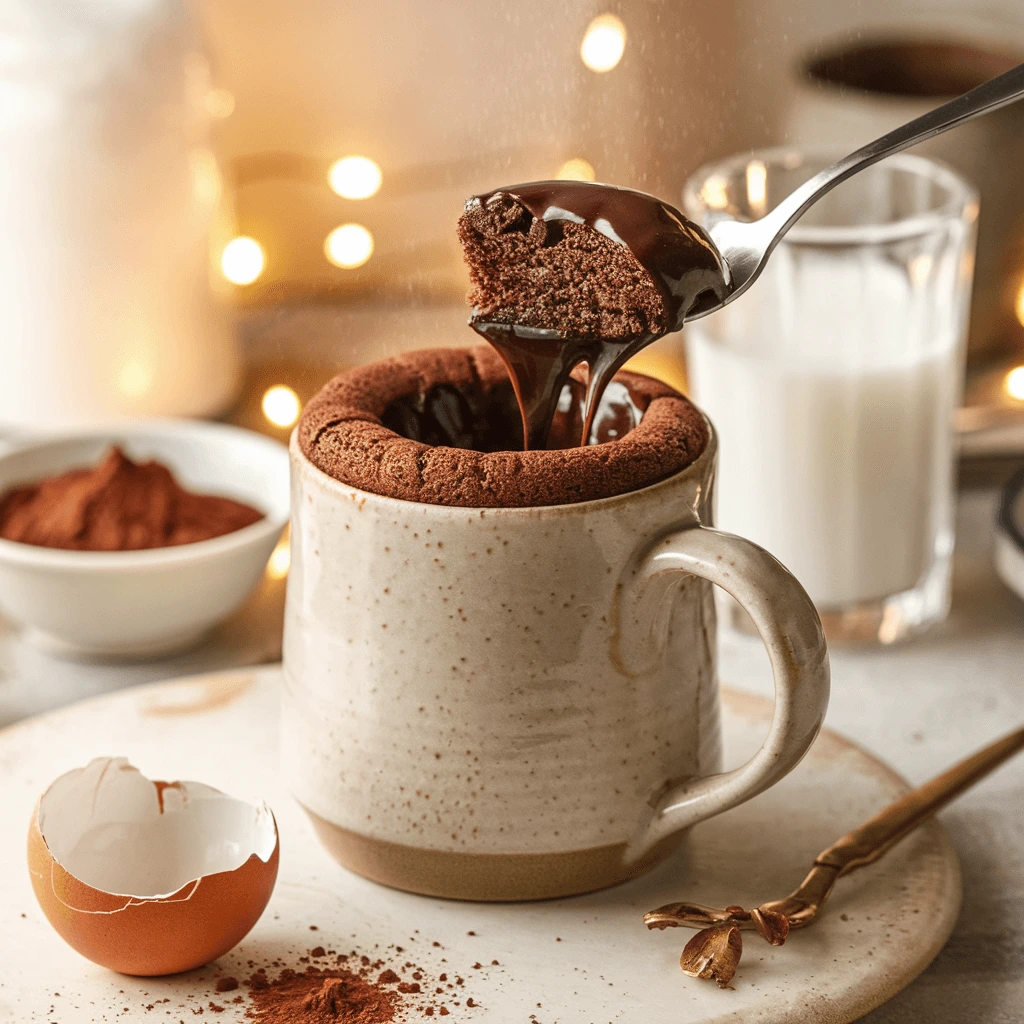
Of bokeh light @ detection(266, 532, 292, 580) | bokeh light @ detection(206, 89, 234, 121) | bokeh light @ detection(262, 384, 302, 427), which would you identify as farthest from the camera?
bokeh light @ detection(206, 89, 234, 121)

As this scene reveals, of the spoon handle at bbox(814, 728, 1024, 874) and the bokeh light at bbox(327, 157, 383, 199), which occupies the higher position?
→ the bokeh light at bbox(327, 157, 383, 199)

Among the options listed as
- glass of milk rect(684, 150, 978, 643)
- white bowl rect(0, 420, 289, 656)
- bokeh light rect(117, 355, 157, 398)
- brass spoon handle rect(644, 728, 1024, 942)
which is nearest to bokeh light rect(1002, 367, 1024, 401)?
glass of milk rect(684, 150, 978, 643)

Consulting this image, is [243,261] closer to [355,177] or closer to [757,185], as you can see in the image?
[355,177]

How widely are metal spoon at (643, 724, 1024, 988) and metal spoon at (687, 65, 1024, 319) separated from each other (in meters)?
0.27

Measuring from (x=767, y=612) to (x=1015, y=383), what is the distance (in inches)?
35.4

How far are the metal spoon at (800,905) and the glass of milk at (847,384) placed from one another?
0.26m

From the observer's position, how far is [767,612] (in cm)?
56

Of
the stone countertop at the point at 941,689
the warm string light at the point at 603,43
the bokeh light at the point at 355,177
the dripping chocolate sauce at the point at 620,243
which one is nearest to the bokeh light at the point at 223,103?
the bokeh light at the point at 355,177

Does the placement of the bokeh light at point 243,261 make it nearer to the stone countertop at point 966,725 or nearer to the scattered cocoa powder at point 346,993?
the stone countertop at point 966,725

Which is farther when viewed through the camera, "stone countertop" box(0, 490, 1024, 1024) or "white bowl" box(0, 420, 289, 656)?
"white bowl" box(0, 420, 289, 656)

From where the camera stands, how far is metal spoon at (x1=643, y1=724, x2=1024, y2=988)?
585 millimetres

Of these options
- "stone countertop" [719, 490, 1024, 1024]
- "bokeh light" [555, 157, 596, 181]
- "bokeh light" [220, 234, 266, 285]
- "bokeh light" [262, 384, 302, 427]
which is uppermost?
"bokeh light" [555, 157, 596, 181]

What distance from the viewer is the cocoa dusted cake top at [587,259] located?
566mm

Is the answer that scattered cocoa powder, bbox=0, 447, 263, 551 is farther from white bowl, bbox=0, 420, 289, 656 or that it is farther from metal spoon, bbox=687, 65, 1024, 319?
metal spoon, bbox=687, 65, 1024, 319
